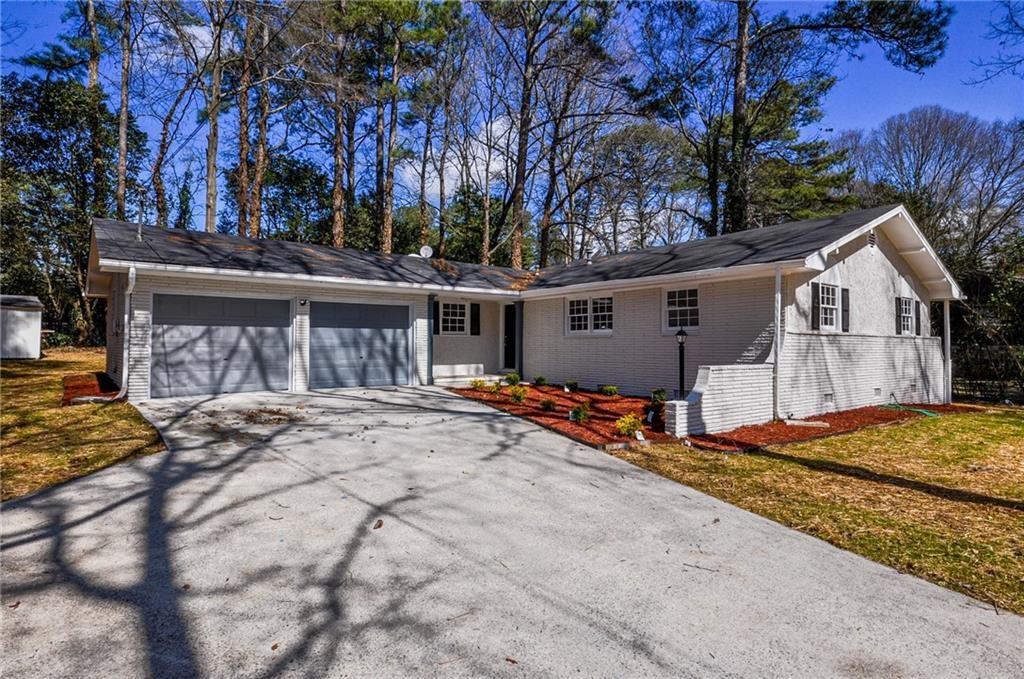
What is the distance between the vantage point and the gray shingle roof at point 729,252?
9.37 metres

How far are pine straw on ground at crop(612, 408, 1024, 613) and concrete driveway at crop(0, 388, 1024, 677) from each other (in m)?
0.40

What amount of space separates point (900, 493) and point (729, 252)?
6442 mm

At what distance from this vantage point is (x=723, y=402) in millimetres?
8047

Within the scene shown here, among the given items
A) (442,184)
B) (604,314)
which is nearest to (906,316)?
(604,314)

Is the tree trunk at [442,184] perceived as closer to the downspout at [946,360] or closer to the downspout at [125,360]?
the downspout at [125,360]

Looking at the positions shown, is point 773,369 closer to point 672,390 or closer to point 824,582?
point 672,390

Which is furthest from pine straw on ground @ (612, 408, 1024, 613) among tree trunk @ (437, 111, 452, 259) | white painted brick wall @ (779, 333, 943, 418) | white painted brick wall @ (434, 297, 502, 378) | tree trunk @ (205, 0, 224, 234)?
tree trunk @ (437, 111, 452, 259)

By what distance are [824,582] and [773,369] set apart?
243 inches

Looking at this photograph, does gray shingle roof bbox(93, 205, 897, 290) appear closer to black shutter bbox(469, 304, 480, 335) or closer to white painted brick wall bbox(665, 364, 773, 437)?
black shutter bbox(469, 304, 480, 335)

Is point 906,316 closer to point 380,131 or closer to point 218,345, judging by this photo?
point 218,345

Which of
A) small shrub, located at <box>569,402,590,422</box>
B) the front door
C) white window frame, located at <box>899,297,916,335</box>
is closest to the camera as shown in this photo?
small shrub, located at <box>569,402,590,422</box>

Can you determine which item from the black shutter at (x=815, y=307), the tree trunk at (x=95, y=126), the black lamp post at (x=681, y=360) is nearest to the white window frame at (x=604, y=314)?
the black lamp post at (x=681, y=360)

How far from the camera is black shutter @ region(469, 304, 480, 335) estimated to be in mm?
14609

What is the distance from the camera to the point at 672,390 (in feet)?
34.9
